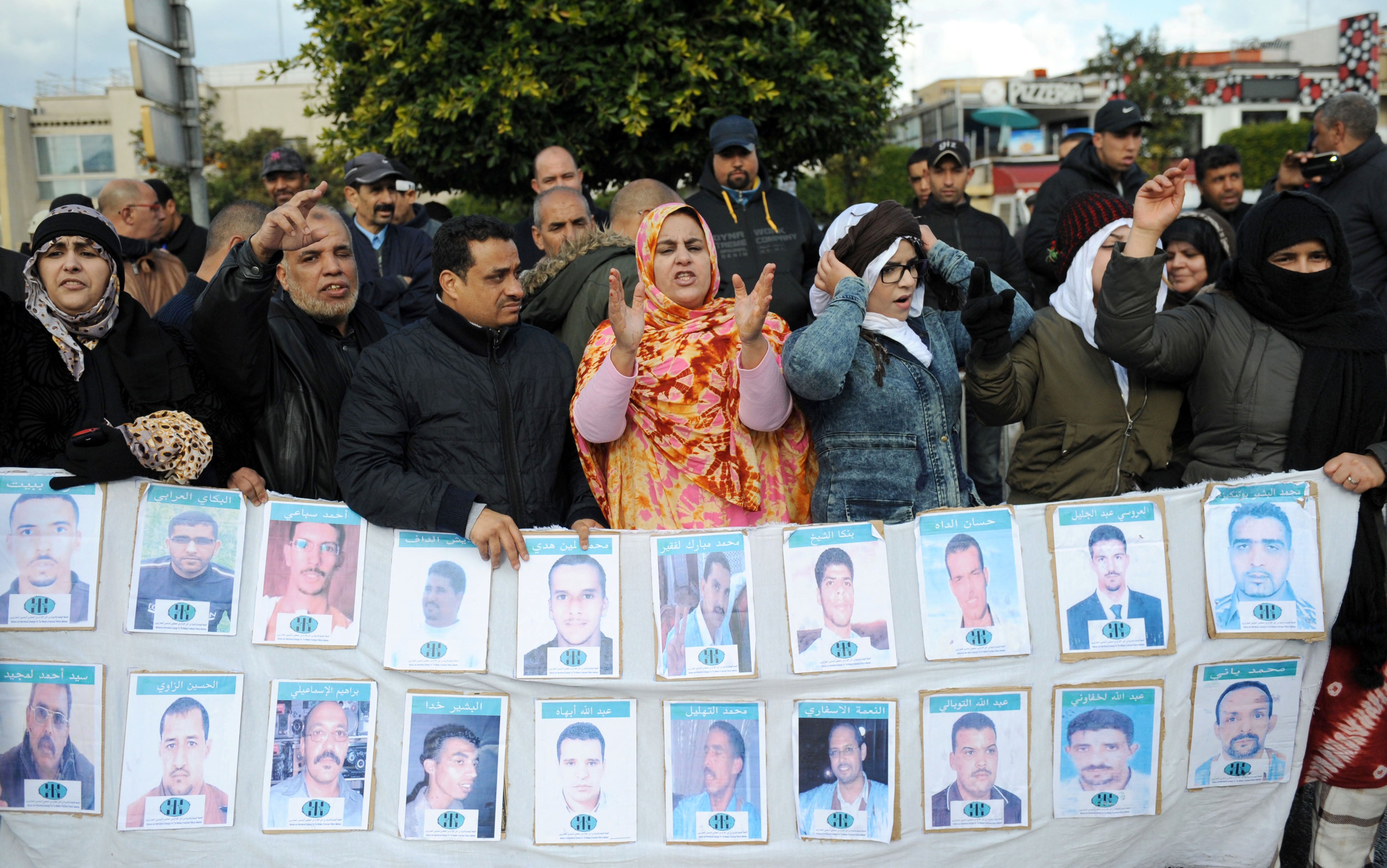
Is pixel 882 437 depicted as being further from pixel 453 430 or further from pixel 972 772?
pixel 453 430

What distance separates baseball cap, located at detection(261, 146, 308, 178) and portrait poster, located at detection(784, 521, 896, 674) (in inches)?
177

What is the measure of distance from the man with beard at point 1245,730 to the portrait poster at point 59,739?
3193 millimetres

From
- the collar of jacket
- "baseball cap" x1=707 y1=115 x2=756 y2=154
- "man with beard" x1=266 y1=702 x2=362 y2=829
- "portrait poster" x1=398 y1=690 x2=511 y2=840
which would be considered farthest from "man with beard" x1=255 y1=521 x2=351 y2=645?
"baseball cap" x1=707 y1=115 x2=756 y2=154

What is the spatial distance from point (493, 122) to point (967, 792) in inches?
311

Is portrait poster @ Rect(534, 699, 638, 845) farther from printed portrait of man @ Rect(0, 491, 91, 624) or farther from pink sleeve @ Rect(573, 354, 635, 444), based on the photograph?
printed portrait of man @ Rect(0, 491, 91, 624)

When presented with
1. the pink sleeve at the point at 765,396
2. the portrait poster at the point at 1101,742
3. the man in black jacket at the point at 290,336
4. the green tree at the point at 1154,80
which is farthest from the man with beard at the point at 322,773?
the green tree at the point at 1154,80

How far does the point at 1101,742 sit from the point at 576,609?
1570 mm

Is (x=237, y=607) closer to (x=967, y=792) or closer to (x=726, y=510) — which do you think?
(x=726, y=510)

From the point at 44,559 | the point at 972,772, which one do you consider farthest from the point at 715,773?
the point at 44,559

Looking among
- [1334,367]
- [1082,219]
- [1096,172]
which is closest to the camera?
[1334,367]

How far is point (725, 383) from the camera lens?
312 cm

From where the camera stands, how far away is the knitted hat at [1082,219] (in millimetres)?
3367

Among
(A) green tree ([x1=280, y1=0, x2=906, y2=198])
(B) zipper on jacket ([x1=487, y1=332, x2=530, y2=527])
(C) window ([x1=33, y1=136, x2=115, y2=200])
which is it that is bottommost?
(B) zipper on jacket ([x1=487, y1=332, x2=530, y2=527])

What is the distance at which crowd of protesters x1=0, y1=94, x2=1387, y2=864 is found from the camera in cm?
294
